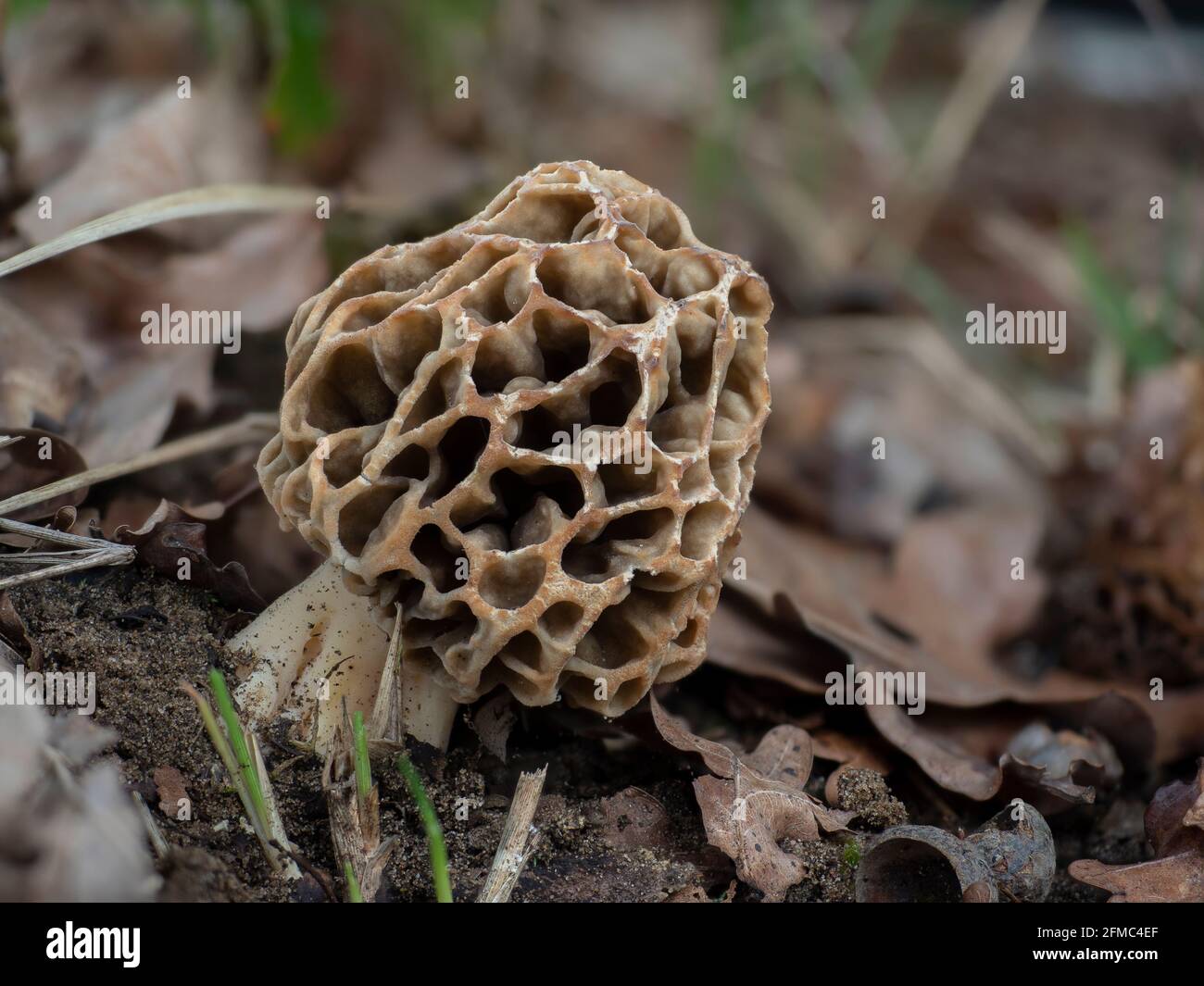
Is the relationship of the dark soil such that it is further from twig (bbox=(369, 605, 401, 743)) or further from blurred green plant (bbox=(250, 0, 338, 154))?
blurred green plant (bbox=(250, 0, 338, 154))

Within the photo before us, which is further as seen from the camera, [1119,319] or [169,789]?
[1119,319]

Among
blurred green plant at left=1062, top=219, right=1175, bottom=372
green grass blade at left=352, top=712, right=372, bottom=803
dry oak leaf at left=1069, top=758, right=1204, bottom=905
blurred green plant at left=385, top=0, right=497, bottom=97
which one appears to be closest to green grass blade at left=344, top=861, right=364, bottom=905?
green grass blade at left=352, top=712, right=372, bottom=803

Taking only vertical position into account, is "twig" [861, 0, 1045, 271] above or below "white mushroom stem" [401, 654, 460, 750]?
above

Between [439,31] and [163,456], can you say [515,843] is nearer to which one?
Answer: [163,456]

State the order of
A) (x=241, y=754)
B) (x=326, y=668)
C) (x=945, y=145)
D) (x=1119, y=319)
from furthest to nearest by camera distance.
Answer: (x=945, y=145), (x=1119, y=319), (x=326, y=668), (x=241, y=754)

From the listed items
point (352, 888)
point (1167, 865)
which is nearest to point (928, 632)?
point (1167, 865)

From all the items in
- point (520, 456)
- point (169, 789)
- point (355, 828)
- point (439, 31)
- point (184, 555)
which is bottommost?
point (355, 828)
